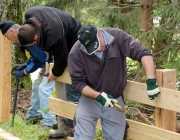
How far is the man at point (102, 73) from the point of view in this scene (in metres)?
3.67

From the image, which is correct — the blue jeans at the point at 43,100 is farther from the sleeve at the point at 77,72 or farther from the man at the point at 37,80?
the sleeve at the point at 77,72

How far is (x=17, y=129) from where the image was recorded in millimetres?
5703

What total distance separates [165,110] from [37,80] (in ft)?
9.04

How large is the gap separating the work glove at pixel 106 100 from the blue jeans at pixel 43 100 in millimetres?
1674

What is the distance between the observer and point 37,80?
589 cm

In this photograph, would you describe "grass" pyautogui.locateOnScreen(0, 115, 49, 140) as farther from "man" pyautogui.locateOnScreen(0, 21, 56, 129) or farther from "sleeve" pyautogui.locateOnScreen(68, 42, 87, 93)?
"sleeve" pyautogui.locateOnScreen(68, 42, 87, 93)

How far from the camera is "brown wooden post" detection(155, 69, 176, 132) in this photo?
3645 mm

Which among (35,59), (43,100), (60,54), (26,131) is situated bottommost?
(26,131)

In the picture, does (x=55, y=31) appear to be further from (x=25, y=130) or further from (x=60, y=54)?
(x=25, y=130)

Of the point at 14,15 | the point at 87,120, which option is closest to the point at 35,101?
the point at 87,120

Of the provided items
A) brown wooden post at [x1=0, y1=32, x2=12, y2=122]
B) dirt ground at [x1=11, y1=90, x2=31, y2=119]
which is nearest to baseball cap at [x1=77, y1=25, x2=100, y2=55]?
brown wooden post at [x1=0, y1=32, x2=12, y2=122]

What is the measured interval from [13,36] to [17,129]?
1753 millimetres

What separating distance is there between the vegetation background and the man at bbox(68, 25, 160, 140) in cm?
123

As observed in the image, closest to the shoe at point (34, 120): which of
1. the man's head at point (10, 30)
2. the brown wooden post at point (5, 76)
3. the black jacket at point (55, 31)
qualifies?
the brown wooden post at point (5, 76)
